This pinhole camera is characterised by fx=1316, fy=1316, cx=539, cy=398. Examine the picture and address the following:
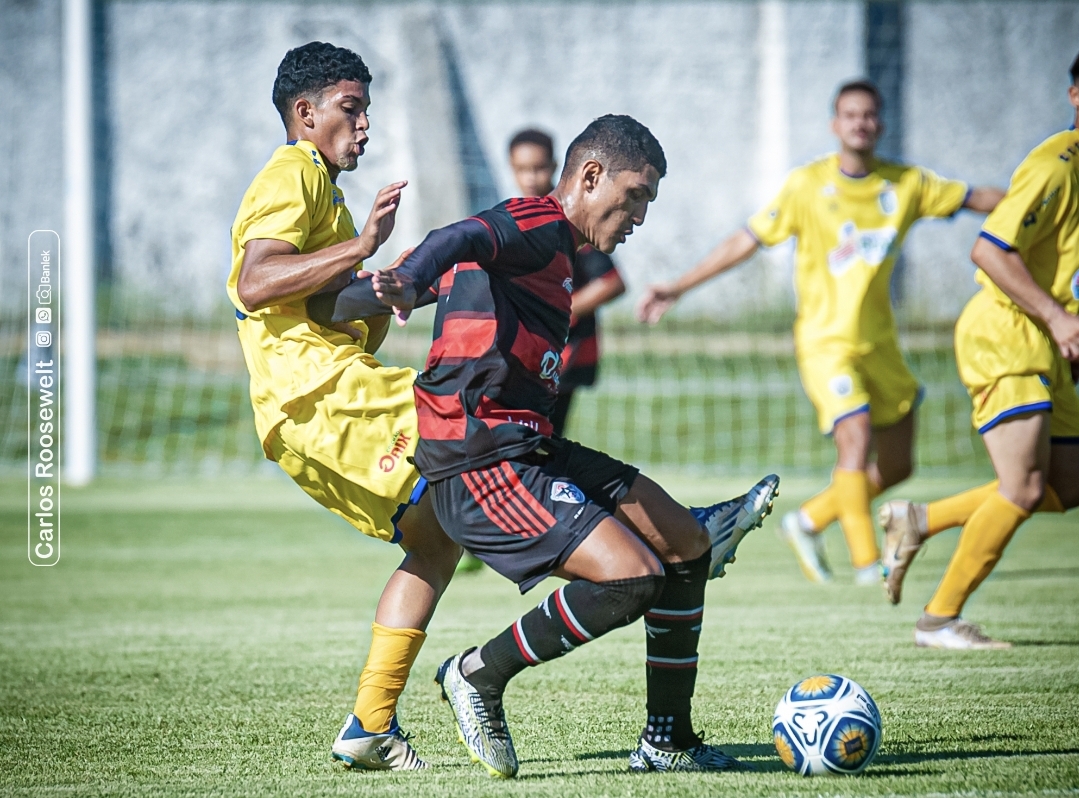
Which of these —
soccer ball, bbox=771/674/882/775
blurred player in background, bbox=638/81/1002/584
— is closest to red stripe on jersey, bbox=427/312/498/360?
soccer ball, bbox=771/674/882/775

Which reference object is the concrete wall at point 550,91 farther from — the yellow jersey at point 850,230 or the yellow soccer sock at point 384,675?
the yellow soccer sock at point 384,675

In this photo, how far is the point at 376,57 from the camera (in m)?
21.2

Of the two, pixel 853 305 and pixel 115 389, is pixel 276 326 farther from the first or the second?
pixel 115 389

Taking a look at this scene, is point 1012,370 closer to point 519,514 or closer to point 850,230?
point 850,230

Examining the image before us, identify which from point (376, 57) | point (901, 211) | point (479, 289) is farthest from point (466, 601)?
point (376, 57)

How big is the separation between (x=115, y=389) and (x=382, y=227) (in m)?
14.2

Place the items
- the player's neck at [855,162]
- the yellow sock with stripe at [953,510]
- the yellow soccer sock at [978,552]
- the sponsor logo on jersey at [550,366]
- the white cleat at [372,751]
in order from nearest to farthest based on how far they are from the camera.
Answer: the sponsor logo on jersey at [550,366], the white cleat at [372,751], the yellow soccer sock at [978,552], the yellow sock with stripe at [953,510], the player's neck at [855,162]

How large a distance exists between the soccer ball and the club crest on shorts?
81cm

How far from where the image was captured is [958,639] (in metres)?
5.20

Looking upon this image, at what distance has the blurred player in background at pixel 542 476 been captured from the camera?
3.19 metres

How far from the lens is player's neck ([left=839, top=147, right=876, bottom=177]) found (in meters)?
7.42
